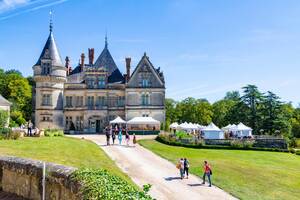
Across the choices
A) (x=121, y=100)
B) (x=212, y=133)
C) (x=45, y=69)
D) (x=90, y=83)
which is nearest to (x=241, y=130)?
(x=212, y=133)

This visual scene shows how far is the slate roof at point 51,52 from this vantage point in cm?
5606

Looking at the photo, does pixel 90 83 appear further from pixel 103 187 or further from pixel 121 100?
pixel 103 187

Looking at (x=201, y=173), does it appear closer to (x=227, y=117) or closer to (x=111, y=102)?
(x=111, y=102)

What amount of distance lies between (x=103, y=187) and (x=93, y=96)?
51.0 m

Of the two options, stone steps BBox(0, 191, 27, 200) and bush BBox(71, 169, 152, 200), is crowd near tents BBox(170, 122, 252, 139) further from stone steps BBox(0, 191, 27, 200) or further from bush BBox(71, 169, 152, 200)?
bush BBox(71, 169, 152, 200)

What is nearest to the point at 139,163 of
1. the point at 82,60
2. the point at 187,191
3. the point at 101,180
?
the point at 187,191

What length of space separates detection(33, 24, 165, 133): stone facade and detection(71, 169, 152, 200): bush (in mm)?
47791

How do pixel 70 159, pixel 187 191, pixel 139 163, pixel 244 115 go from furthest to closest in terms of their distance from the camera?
pixel 244 115
pixel 139 163
pixel 70 159
pixel 187 191

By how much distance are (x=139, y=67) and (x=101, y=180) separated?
49.4 meters

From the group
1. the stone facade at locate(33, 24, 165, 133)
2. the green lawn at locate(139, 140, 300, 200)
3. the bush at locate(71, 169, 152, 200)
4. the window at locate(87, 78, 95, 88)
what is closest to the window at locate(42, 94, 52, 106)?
the stone facade at locate(33, 24, 165, 133)

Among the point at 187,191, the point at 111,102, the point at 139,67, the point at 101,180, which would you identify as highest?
the point at 139,67

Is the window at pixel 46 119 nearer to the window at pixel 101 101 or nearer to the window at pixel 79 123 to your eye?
the window at pixel 79 123

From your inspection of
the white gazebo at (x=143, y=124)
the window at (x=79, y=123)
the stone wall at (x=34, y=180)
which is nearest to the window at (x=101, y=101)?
the window at (x=79, y=123)

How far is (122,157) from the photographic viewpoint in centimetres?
3009
